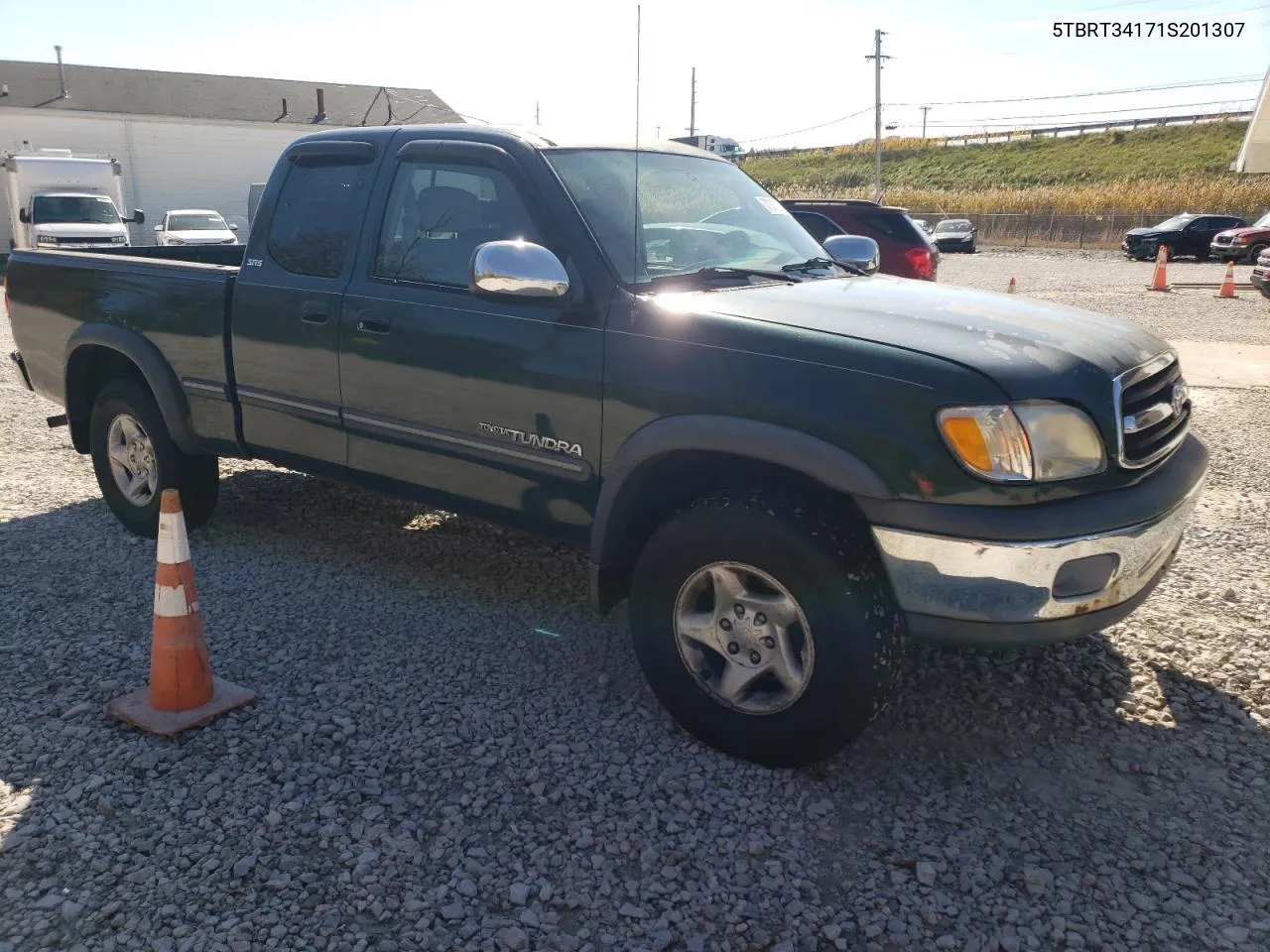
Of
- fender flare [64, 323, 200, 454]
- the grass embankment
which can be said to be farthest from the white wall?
fender flare [64, 323, 200, 454]

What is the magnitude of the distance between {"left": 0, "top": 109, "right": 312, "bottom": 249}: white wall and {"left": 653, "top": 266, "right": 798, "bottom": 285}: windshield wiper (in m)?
32.2

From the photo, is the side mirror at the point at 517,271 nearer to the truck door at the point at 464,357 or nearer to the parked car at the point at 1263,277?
the truck door at the point at 464,357

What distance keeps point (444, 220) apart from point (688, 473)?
1.47 m

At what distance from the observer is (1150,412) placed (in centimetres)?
305

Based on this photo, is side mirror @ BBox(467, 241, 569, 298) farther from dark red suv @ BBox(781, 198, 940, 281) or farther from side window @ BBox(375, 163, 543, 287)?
dark red suv @ BBox(781, 198, 940, 281)

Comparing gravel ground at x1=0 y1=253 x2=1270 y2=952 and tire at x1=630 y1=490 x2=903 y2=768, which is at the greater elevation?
tire at x1=630 y1=490 x2=903 y2=768

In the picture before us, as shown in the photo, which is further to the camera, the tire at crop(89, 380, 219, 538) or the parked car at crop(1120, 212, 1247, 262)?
the parked car at crop(1120, 212, 1247, 262)

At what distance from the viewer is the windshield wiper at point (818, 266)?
12.8ft

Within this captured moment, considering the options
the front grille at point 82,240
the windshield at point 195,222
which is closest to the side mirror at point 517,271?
the front grille at point 82,240

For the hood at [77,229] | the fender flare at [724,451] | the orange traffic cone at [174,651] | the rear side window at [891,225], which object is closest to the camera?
the fender flare at [724,451]

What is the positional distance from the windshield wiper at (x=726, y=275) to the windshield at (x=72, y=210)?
74.7ft

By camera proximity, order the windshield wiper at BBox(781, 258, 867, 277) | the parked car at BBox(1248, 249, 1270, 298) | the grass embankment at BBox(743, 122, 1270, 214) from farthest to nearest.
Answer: the grass embankment at BBox(743, 122, 1270, 214) → the parked car at BBox(1248, 249, 1270, 298) → the windshield wiper at BBox(781, 258, 867, 277)

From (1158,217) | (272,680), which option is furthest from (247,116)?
(272,680)

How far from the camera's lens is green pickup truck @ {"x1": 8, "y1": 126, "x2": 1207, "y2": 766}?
2.73 m
